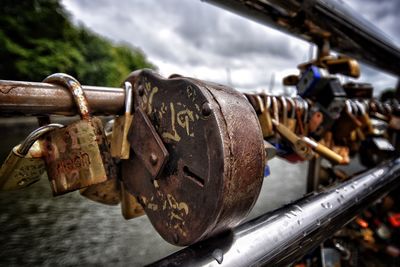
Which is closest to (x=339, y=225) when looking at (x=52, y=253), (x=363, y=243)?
(x=52, y=253)

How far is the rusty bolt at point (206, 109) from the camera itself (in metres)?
0.29

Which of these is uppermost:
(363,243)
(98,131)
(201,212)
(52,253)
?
(98,131)

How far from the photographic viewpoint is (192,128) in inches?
12.4

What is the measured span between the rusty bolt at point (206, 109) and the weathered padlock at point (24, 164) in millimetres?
235

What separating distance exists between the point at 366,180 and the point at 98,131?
795 millimetres

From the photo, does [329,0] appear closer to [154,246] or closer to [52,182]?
[52,182]

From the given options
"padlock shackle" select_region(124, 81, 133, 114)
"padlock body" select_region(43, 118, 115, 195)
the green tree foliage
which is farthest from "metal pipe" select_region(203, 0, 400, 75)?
the green tree foliage

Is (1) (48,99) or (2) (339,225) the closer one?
(1) (48,99)

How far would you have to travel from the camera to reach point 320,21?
0.83m

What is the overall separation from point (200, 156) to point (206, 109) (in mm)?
67

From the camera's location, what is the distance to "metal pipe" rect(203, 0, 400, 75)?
72 centimetres

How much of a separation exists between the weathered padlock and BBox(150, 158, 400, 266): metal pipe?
0.81 feet

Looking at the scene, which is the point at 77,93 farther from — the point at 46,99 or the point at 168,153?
the point at 168,153

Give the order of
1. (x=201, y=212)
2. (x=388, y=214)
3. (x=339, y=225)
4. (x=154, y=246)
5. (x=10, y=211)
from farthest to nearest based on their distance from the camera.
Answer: (x=388, y=214), (x=10, y=211), (x=154, y=246), (x=339, y=225), (x=201, y=212)
